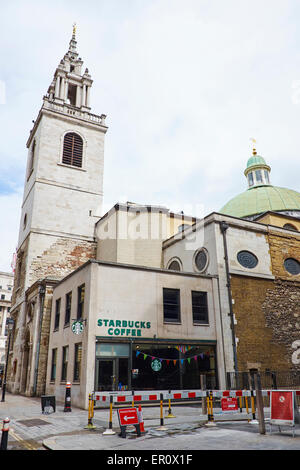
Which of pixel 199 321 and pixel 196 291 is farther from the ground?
pixel 196 291

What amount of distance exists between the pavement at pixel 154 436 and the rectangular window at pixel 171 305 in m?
7.05

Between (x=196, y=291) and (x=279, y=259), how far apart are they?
718 centimetres

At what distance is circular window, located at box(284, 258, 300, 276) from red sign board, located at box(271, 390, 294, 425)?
16353mm

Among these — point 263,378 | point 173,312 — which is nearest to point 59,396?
point 173,312

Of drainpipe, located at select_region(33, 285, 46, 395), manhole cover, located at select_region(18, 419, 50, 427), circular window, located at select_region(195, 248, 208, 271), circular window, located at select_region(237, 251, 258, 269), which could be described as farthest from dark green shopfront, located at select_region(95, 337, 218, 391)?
drainpipe, located at select_region(33, 285, 46, 395)

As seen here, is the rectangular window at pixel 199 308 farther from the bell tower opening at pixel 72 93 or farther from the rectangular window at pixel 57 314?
the bell tower opening at pixel 72 93

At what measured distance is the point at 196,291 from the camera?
849 inches

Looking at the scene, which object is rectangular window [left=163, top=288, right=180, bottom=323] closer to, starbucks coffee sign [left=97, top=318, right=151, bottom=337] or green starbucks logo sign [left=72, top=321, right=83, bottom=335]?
starbucks coffee sign [left=97, top=318, right=151, bottom=337]

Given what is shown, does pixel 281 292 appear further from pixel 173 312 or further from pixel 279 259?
pixel 173 312

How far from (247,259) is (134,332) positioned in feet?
30.2

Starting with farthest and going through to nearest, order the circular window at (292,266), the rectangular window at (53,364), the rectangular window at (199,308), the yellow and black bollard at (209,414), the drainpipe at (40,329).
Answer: the circular window at (292,266) → the drainpipe at (40,329) → the rectangular window at (53,364) → the rectangular window at (199,308) → the yellow and black bollard at (209,414)

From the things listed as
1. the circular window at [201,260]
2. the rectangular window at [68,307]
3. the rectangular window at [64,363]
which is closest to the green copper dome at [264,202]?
the circular window at [201,260]

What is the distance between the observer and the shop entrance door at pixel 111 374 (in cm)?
1717
